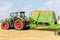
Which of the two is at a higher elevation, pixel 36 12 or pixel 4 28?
pixel 36 12

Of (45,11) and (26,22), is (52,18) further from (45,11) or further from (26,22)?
(26,22)

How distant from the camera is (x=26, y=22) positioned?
19688 mm

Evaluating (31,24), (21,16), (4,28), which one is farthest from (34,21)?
(4,28)

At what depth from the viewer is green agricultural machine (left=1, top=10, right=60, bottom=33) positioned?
18.7 m

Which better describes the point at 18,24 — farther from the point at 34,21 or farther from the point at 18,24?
the point at 34,21

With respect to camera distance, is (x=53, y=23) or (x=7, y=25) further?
(x=7, y=25)

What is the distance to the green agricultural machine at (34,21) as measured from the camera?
738 inches

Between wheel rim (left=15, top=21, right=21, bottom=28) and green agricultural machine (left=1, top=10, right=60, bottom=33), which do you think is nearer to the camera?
green agricultural machine (left=1, top=10, right=60, bottom=33)

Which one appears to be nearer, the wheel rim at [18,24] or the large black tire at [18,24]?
the large black tire at [18,24]

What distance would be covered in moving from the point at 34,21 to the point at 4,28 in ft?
9.81

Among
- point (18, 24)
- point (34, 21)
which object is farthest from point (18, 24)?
point (34, 21)

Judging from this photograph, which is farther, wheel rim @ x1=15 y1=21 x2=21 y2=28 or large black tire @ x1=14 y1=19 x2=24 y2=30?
wheel rim @ x1=15 y1=21 x2=21 y2=28

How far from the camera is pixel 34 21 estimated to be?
1920 cm

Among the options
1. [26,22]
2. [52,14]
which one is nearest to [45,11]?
[52,14]
